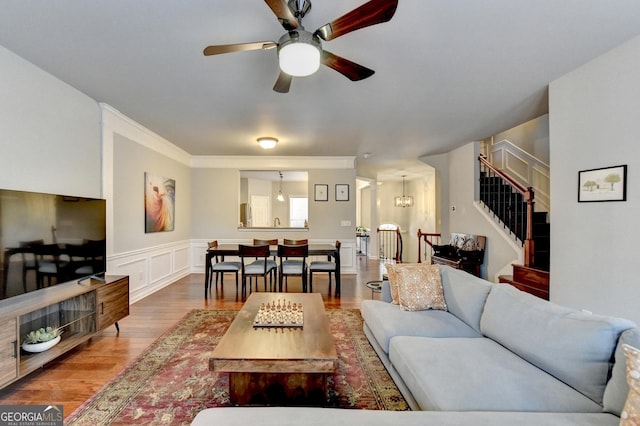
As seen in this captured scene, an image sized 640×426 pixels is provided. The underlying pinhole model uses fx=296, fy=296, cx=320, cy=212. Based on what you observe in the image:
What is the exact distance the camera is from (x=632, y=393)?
1068mm

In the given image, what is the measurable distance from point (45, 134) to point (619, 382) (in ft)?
14.3

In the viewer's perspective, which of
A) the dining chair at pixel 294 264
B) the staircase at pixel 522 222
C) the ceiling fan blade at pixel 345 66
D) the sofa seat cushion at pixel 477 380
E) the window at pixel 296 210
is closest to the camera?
the sofa seat cushion at pixel 477 380

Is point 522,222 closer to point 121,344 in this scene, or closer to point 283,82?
point 283,82

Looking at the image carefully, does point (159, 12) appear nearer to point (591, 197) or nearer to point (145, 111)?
point (145, 111)

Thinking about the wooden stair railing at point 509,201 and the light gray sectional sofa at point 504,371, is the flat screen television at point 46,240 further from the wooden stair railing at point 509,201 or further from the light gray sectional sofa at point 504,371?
the wooden stair railing at point 509,201

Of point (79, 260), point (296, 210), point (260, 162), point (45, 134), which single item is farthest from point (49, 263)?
point (296, 210)

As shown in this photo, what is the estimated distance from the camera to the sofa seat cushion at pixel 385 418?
1167 mm

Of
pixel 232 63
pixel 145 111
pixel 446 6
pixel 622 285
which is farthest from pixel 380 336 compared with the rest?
pixel 145 111

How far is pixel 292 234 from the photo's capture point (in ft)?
21.3

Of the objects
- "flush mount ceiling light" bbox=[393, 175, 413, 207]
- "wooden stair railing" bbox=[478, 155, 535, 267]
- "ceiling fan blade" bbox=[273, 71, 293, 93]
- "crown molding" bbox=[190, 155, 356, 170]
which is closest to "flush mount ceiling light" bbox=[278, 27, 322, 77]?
"ceiling fan blade" bbox=[273, 71, 293, 93]

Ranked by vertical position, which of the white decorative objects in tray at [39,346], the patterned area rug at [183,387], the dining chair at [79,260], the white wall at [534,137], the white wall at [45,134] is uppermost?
the white wall at [534,137]

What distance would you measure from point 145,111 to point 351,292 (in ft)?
12.8

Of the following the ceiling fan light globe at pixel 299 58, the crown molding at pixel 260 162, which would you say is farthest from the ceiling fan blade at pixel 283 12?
the crown molding at pixel 260 162

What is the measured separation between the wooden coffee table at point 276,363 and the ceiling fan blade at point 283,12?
6.37ft
